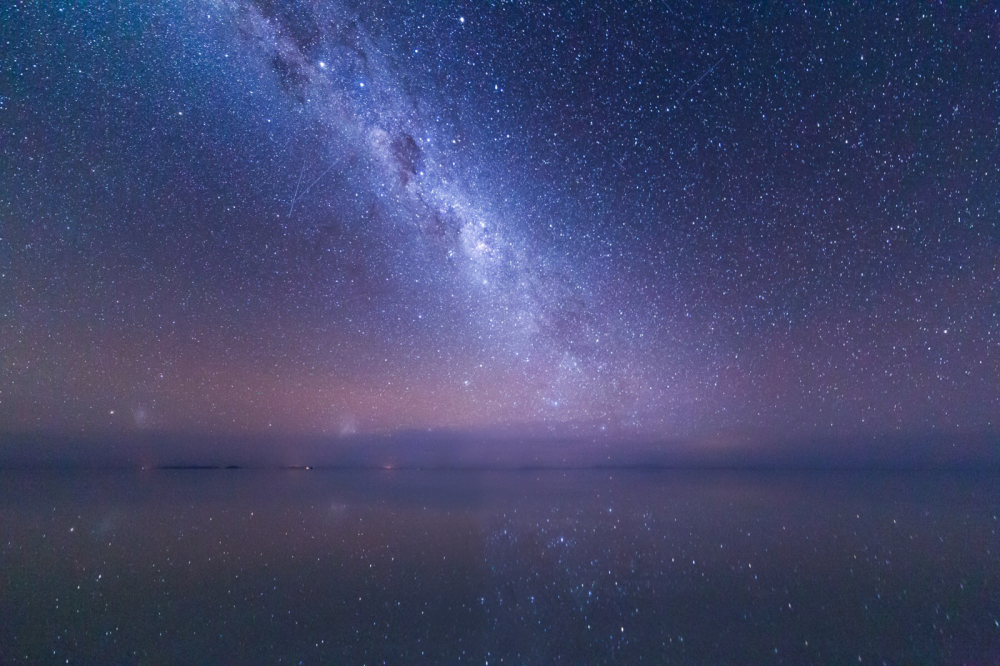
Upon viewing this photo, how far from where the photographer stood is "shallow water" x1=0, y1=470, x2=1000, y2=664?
146 centimetres

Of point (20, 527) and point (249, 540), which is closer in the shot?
point (249, 540)

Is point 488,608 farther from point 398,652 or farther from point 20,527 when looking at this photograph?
point 20,527

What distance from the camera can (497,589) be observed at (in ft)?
6.54

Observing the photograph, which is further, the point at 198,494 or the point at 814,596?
the point at 198,494

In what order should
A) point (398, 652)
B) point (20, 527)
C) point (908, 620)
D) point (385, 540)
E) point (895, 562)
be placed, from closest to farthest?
point (398, 652) → point (908, 620) → point (895, 562) → point (385, 540) → point (20, 527)

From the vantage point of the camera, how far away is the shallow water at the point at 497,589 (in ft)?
4.80

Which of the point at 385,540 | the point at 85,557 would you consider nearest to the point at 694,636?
the point at 385,540

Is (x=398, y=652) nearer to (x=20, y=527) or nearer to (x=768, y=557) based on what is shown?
(x=768, y=557)

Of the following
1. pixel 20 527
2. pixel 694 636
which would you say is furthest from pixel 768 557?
pixel 20 527

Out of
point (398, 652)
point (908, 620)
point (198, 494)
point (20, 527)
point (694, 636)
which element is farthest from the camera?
point (198, 494)

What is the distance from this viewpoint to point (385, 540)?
2943mm

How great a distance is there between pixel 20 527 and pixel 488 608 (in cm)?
340

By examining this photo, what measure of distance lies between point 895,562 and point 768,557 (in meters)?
0.54

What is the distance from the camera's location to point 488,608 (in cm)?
179
